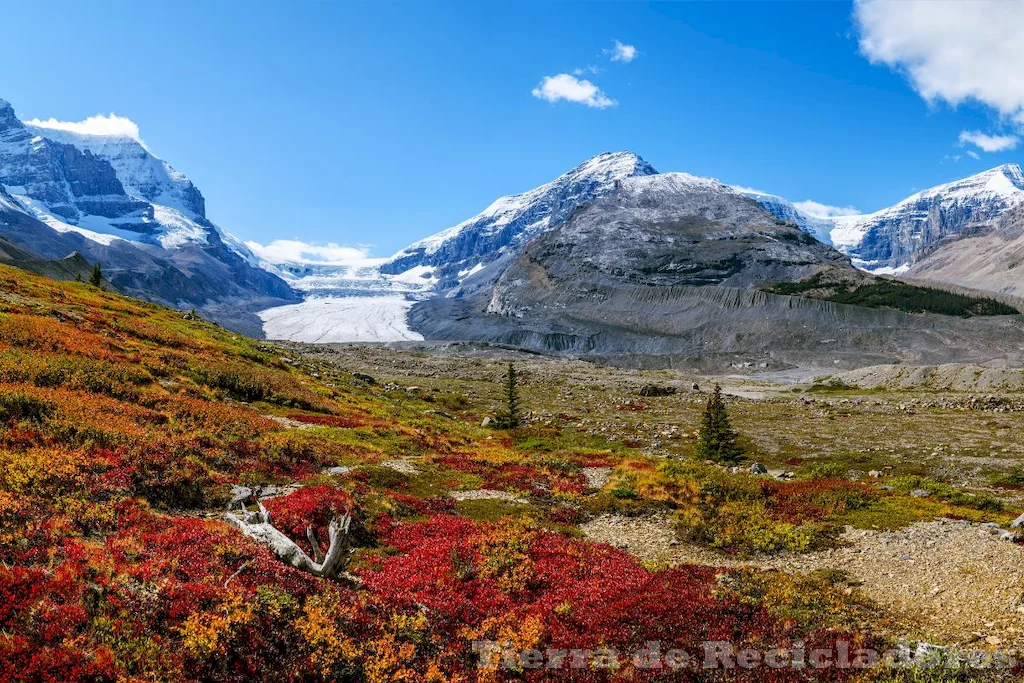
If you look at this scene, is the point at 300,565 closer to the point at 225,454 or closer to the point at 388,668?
the point at 388,668

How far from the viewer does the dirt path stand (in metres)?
12.5

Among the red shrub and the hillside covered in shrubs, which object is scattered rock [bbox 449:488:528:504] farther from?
the red shrub

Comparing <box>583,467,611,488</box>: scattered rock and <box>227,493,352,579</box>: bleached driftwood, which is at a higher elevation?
<box>227,493,352,579</box>: bleached driftwood

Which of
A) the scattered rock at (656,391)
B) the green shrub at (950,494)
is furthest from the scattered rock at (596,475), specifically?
the scattered rock at (656,391)

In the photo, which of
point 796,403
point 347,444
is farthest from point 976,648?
point 796,403

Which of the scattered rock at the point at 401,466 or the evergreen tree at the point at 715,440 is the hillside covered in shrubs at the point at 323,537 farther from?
the evergreen tree at the point at 715,440

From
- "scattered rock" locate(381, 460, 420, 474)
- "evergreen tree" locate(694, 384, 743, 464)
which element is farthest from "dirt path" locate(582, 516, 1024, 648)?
"evergreen tree" locate(694, 384, 743, 464)

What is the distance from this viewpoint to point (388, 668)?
9.60 metres

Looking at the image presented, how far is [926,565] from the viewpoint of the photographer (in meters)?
16.1

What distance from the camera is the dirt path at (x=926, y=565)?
12531 mm

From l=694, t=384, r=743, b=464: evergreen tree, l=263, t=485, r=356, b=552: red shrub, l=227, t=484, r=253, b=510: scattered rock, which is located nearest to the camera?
l=263, t=485, r=356, b=552: red shrub

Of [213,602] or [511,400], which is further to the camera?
[511,400]

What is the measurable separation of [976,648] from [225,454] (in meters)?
23.0

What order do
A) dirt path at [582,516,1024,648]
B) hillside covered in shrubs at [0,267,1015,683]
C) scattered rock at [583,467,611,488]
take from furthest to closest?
scattered rock at [583,467,611,488], dirt path at [582,516,1024,648], hillside covered in shrubs at [0,267,1015,683]
